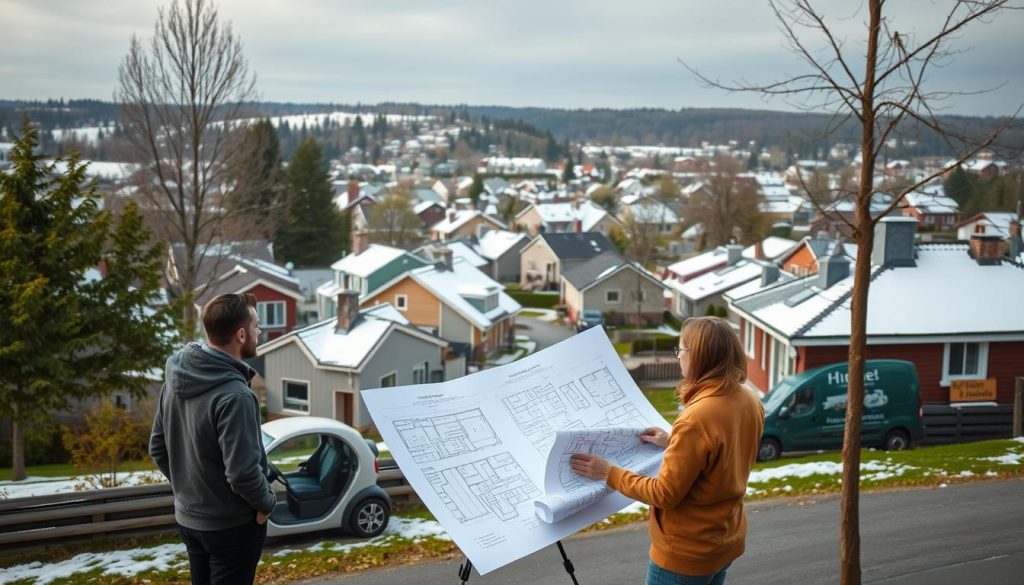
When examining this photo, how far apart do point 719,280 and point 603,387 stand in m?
50.6

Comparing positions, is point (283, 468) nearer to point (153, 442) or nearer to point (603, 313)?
point (153, 442)

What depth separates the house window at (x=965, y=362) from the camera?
21594 mm

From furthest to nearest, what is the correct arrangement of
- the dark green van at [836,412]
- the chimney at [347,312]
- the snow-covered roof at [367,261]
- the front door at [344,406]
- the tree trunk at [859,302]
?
the snow-covered roof at [367,261] → the chimney at [347,312] → the front door at [344,406] → the dark green van at [836,412] → the tree trunk at [859,302]

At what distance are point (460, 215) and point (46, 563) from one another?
9400 cm

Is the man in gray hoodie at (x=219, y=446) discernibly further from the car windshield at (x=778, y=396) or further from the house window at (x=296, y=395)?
the house window at (x=296, y=395)

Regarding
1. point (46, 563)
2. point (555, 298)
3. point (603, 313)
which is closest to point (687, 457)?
point (46, 563)

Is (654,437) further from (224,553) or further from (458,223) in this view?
(458,223)

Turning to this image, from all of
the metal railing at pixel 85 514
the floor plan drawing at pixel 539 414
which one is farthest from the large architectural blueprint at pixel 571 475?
the metal railing at pixel 85 514

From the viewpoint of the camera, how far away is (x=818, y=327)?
21078mm

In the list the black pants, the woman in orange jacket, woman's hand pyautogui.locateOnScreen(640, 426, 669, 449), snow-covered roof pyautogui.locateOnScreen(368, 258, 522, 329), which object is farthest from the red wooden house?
snow-covered roof pyautogui.locateOnScreen(368, 258, 522, 329)

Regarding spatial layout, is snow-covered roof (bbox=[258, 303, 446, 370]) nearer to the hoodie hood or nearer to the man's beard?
the man's beard

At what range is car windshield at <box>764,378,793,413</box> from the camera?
17984mm

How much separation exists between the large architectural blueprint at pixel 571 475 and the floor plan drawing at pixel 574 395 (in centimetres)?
48

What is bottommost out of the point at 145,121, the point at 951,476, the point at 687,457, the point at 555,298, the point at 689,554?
the point at 555,298
